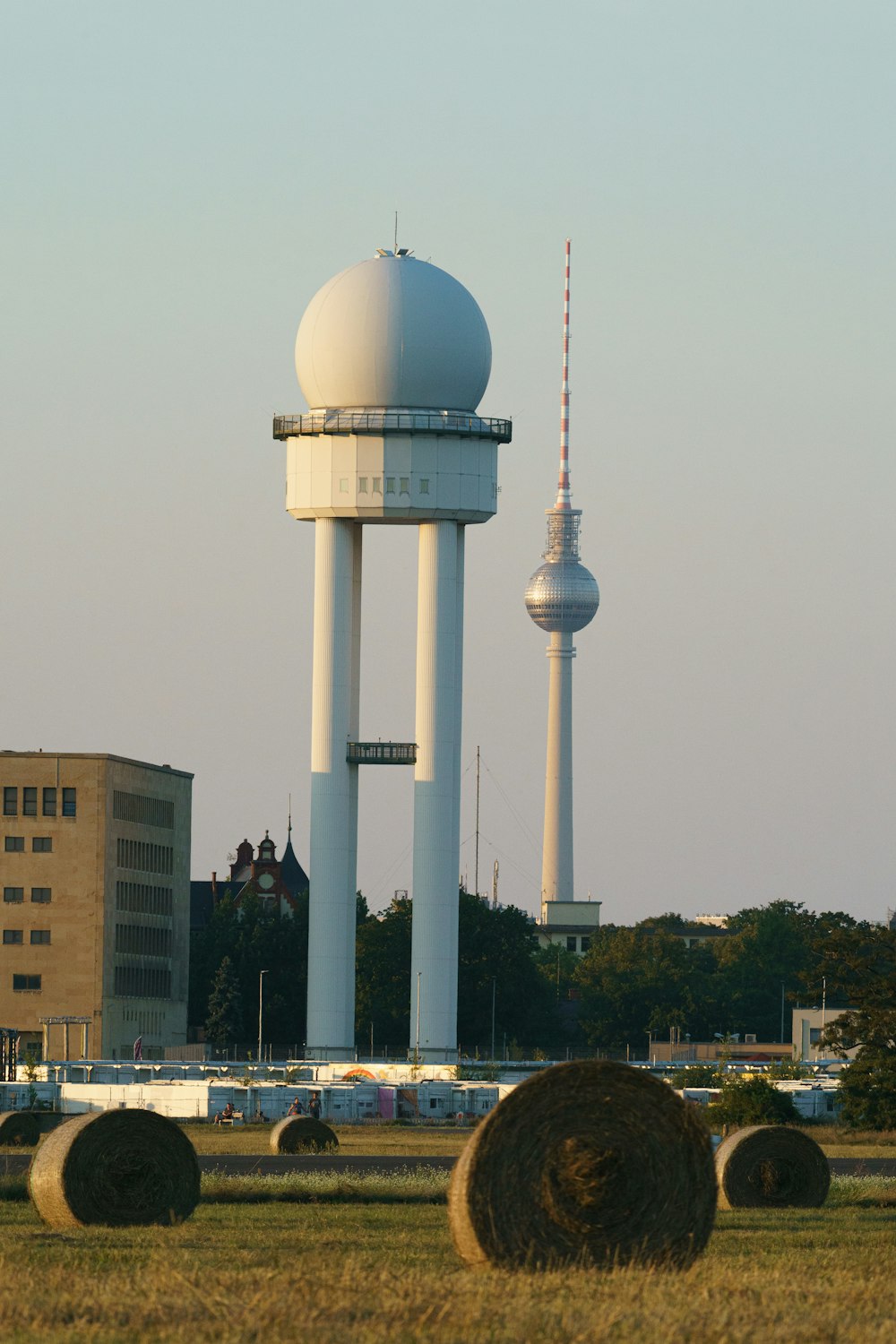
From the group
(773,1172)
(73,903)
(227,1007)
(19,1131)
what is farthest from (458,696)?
(773,1172)

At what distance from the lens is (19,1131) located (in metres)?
55.7

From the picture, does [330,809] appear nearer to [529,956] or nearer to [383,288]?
[383,288]

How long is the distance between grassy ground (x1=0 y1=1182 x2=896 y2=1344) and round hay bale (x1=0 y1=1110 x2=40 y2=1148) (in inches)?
1084

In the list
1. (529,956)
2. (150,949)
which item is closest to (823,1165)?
(150,949)

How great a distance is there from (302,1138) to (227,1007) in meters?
87.0

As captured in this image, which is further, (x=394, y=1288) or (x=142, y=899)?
(x=142, y=899)

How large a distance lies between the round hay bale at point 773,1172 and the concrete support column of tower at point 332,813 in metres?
72.2

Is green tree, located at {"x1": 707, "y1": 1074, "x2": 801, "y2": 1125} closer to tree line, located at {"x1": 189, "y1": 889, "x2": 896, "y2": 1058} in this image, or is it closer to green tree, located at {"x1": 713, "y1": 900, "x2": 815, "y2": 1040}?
tree line, located at {"x1": 189, "y1": 889, "x2": 896, "y2": 1058}

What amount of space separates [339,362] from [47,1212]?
80663 millimetres

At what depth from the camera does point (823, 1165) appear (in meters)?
34.5

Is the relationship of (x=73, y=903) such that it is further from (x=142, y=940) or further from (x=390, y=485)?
(x=390, y=485)

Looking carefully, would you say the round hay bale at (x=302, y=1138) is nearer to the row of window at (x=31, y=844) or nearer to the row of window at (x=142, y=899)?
the row of window at (x=31, y=844)

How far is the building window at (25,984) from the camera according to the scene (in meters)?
123

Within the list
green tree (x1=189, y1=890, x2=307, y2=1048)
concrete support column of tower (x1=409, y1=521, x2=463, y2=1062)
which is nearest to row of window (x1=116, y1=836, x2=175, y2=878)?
green tree (x1=189, y1=890, x2=307, y2=1048)
